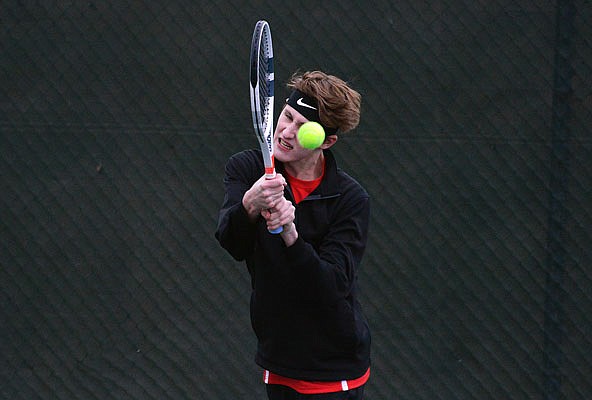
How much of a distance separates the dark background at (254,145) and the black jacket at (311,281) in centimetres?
124

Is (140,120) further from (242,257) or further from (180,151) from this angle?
(242,257)

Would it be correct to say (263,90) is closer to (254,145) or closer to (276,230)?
(276,230)

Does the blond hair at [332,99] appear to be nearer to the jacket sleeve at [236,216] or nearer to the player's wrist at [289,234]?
the jacket sleeve at [236,216]

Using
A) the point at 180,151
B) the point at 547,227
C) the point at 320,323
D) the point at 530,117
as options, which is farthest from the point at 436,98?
the point at 320,323

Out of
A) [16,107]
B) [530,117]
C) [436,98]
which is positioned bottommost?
[530,117]

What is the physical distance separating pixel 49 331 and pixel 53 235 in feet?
1.32

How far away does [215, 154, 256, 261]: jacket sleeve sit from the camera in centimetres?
246

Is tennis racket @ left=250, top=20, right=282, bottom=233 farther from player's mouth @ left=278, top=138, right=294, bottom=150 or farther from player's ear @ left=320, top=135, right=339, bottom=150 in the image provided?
player's ear @ left=320, top=135, right=339, bottom=150

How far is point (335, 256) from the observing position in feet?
8.49

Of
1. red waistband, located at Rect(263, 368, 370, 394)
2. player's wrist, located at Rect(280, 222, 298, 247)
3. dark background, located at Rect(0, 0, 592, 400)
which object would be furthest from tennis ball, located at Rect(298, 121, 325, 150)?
dark background, located at Rect(0, 0, 592, 400)

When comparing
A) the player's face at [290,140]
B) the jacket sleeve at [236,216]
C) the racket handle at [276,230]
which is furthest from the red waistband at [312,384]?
the player's face at [290,140]

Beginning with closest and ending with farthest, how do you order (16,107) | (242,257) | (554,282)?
1. (242,257)
2. (16,107)
3. (554,282)

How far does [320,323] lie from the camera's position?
8.63ft

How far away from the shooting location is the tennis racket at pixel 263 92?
236cm
